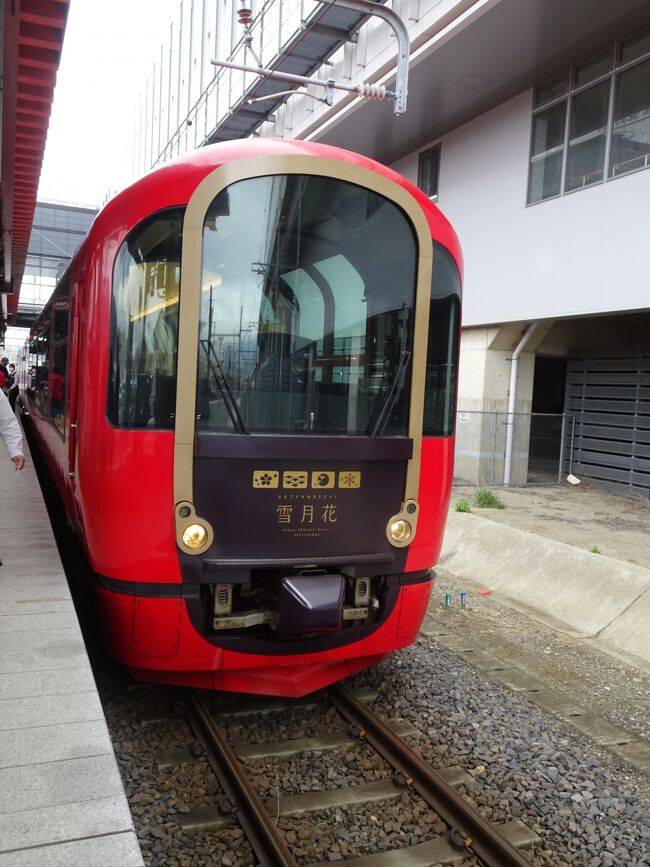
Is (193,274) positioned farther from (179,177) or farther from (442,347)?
(442,347)

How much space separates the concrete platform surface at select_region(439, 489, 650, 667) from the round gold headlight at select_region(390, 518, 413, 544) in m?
2.93

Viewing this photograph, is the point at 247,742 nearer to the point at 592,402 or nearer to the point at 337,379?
the point at 337,379

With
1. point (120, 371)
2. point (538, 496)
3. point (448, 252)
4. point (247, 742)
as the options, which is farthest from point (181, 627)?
point (538, 496)

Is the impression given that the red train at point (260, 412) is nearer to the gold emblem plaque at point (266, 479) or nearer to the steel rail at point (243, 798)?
the gold emblem plaque at point (266, 479)

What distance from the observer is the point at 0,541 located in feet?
19.6

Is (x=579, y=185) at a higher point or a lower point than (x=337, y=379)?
higher

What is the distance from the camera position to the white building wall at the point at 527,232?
449 inches

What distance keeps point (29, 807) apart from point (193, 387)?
82.5 inches

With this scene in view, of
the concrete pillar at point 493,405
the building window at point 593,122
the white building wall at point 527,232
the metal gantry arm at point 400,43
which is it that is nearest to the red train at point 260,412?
the metal gantry arm at point 400,43

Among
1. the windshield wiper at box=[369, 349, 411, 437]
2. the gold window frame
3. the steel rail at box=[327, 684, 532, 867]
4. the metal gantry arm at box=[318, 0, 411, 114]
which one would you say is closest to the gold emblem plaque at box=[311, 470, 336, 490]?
the windshield wiper at box=[369, 349, 411, 437]

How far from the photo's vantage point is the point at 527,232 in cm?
1356

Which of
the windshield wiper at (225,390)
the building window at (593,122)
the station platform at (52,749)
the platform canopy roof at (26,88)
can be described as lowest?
the station platform at (52,749)

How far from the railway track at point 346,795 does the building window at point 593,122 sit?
10106mm

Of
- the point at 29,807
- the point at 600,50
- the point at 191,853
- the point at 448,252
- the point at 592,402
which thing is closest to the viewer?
the point at 29,807
